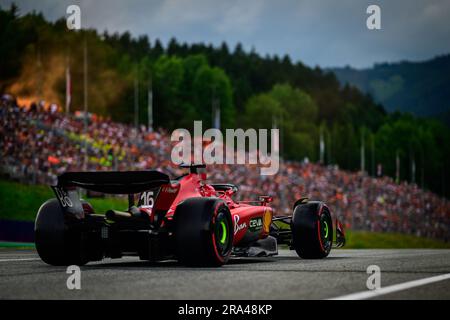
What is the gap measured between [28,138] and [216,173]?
556 inches

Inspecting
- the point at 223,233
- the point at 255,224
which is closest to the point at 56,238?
the point at 223,233

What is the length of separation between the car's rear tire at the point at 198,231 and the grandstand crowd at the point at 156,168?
19.3 meters

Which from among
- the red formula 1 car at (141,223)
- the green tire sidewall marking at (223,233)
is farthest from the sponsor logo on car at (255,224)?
the green tire sidewall marking at (223,233)

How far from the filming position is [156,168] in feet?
158

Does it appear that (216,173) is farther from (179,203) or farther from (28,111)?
(179,203)

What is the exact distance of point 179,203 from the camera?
10656 millimetres

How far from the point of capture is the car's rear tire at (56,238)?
1101cm

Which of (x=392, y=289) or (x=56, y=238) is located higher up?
(x=56, y=238)

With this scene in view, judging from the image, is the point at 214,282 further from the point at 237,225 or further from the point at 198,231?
the point at 237,225

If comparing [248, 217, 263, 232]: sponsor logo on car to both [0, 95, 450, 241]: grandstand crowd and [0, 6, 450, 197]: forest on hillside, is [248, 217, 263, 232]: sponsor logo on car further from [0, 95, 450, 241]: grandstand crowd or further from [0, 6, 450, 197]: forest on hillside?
[0, 6, 450, 197]: forest on hillside

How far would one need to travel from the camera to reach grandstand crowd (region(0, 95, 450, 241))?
1619 inches

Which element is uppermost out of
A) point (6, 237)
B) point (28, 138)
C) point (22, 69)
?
point (22, 69)

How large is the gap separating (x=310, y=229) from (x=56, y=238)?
4.25 meters
